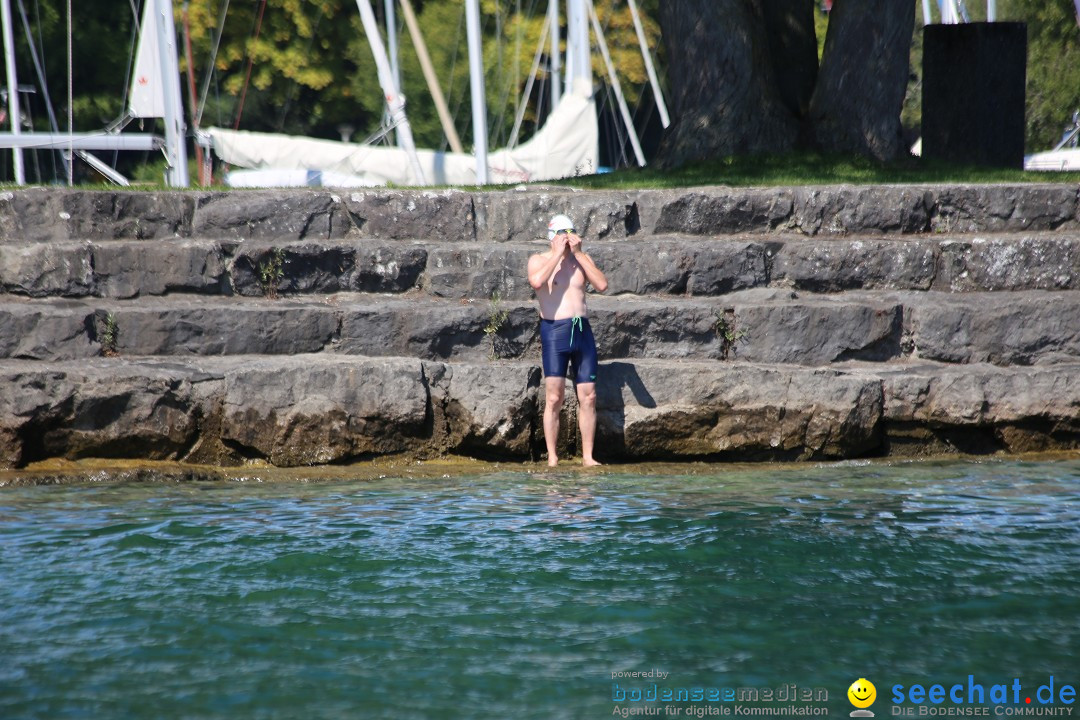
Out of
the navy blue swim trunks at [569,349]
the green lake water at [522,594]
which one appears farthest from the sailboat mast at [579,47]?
the green lake water at [522,594]

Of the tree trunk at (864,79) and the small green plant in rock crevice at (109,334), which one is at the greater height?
the tree trunk at (864,79)

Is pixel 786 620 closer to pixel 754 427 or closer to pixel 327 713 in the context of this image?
pixel 327 713

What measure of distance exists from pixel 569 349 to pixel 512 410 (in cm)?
61

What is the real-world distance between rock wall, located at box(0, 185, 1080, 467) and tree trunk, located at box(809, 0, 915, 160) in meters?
2.57

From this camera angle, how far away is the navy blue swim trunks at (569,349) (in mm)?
8375

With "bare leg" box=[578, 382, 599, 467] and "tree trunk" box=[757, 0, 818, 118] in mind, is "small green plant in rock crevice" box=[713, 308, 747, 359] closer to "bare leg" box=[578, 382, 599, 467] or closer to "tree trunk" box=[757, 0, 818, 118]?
"bare leg" box=[578, 382, 599, 467]

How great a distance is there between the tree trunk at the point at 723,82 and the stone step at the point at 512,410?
13.6 ft

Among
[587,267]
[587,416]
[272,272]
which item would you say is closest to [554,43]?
[272,272]

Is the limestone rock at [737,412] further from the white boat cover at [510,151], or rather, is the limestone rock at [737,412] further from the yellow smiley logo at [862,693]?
the white boat cover at [510,151]

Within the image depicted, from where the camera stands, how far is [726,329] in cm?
909

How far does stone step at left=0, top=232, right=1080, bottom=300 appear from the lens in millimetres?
9312

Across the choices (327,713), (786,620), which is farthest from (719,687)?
(327,713)

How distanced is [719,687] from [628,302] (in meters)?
5.00

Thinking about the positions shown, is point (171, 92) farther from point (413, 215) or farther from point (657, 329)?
point (657, 329)
